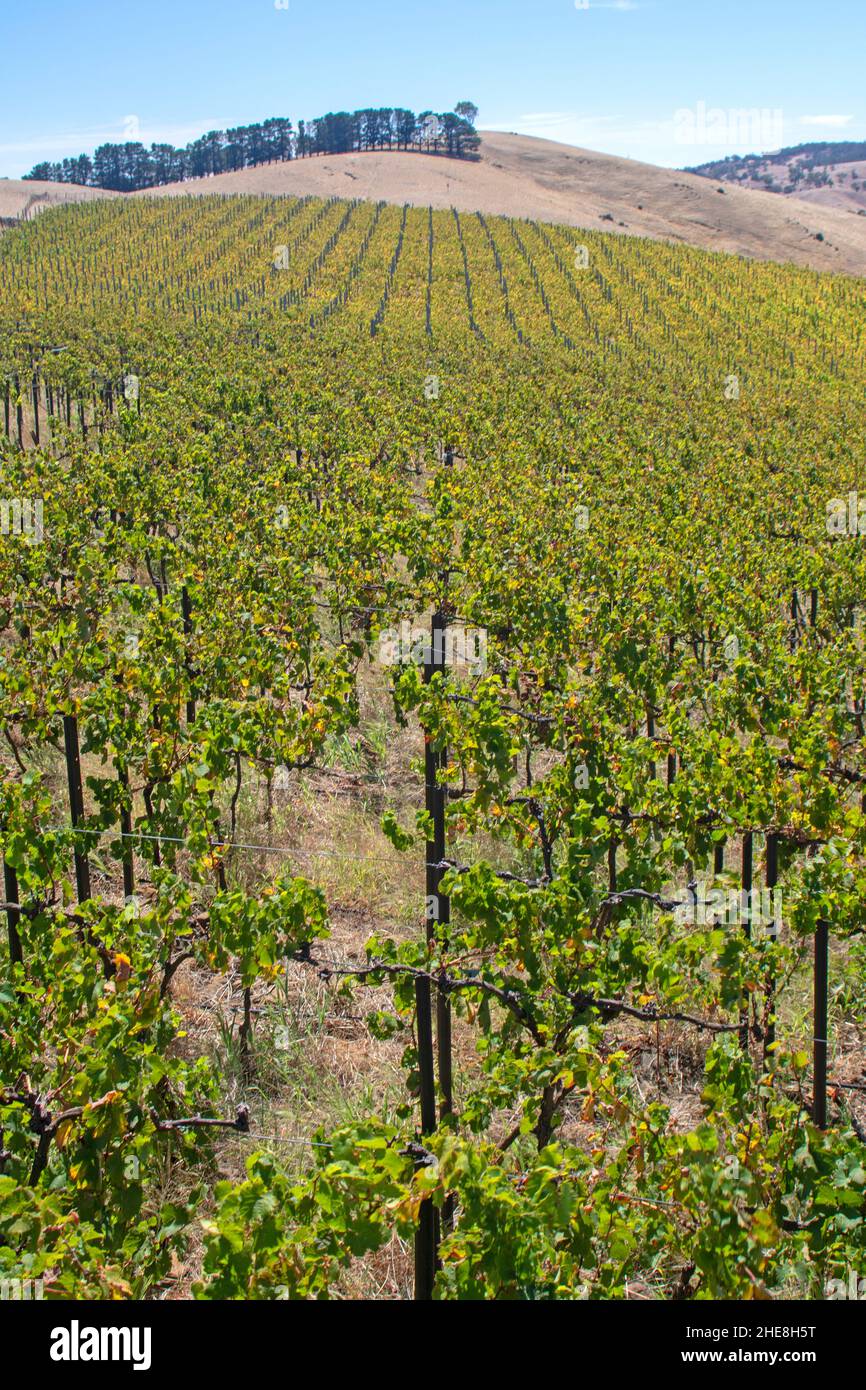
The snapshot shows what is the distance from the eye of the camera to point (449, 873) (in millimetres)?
4891

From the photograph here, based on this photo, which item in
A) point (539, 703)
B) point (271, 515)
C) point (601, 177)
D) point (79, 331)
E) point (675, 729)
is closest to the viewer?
point (675, 729)

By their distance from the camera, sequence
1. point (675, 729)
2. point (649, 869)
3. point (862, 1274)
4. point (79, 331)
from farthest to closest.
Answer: point (79, 331) → point (675, 729) → point (649, 869) → point (862, 1274)

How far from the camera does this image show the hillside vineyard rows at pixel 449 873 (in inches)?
145

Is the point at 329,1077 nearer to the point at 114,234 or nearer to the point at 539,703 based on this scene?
the point at 539,703

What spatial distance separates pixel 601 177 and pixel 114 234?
210 ft

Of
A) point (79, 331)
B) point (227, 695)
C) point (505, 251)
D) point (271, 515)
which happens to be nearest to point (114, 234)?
point (505, 251)

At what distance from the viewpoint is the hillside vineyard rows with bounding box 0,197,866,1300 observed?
370 cm

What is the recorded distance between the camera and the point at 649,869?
5293mm

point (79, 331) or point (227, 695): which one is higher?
point (79, 331)

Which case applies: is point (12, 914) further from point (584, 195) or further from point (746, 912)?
point (584, 195)

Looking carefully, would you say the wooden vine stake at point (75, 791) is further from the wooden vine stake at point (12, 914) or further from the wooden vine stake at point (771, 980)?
the wooden vine stake at point (771, 980)

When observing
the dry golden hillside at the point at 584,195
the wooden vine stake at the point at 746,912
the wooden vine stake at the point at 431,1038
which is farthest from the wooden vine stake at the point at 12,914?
the dry golden hillside at the point at 584,195

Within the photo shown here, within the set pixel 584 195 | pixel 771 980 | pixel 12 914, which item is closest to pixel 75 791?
pixel 12 914

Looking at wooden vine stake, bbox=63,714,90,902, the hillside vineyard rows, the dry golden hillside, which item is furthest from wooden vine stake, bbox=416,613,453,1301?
the dry golden hillside
